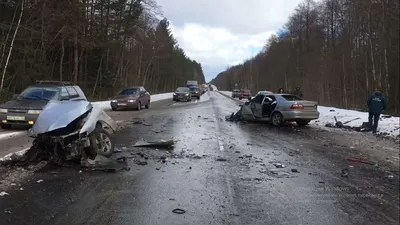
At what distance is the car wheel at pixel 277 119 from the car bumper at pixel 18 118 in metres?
9.99

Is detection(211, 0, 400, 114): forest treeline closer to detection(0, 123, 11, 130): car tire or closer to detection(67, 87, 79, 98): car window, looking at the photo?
detection(67, 87, 79, 98): car window

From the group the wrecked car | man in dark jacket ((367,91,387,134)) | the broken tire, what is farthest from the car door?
the wrecked car

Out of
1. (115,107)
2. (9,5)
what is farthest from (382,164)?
(9,5)

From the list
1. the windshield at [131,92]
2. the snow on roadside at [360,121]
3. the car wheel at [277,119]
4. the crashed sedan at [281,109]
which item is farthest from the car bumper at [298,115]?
the windshield at [131,92]

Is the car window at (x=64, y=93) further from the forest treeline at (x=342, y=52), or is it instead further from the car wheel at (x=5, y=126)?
the forest treeline at (x=342, y=52)

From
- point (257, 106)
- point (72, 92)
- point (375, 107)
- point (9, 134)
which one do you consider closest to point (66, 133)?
point (9, 134)

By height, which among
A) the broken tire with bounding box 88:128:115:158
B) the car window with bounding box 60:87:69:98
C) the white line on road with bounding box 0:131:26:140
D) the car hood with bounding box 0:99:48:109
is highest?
the car window with bounding box 60:87:69:98

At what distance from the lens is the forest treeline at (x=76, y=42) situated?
26953 mm

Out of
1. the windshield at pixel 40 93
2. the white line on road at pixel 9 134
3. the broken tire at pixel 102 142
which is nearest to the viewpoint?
the broken tire at pixel 102 142

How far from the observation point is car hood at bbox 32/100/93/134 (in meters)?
7.79

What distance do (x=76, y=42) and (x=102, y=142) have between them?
2726cm

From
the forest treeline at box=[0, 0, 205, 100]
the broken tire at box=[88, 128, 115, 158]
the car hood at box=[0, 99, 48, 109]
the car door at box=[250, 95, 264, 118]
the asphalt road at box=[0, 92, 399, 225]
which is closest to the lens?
the asphalt road at box=[0, 92, 399, 225]

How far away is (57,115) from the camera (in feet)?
26.2

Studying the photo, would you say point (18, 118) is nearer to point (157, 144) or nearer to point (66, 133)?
point (157, 144)
